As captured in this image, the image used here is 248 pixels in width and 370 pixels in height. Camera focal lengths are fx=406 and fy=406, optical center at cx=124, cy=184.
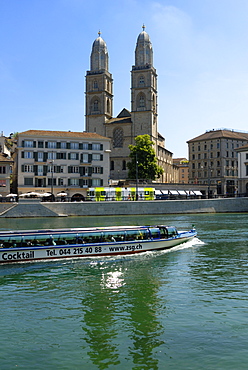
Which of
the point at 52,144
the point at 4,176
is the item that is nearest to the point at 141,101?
the point at 52,144

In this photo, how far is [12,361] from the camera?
11.4 metres

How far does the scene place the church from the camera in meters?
117

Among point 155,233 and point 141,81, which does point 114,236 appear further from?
point 141,81

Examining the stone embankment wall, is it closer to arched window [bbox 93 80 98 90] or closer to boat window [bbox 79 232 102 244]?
boat window [bbox 79 232 102 244]

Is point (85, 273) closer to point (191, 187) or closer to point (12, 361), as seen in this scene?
point (12, 361)

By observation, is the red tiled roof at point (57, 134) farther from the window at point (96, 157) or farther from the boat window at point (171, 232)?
the boat window at point (171, 232)

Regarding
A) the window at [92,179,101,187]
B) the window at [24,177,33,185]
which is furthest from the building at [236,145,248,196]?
the window at [24,177,33,185]

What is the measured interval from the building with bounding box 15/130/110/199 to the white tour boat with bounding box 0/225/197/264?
52.0 metres

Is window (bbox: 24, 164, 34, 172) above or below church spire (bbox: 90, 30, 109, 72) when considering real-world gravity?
below

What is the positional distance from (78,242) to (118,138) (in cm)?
9479

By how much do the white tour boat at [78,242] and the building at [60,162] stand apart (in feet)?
171

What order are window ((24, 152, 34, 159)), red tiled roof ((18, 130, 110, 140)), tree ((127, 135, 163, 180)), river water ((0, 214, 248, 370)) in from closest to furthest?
river water ((0, 214, 248, 370)), window ((24, 152, 34, 159)), red tiled roof ((18, 130, 110, 140)), tree ((127, 135, 163, 180))

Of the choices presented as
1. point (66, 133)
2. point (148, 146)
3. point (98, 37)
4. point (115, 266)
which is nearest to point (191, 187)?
point (148, 146)

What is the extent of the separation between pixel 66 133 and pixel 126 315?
242 feet
